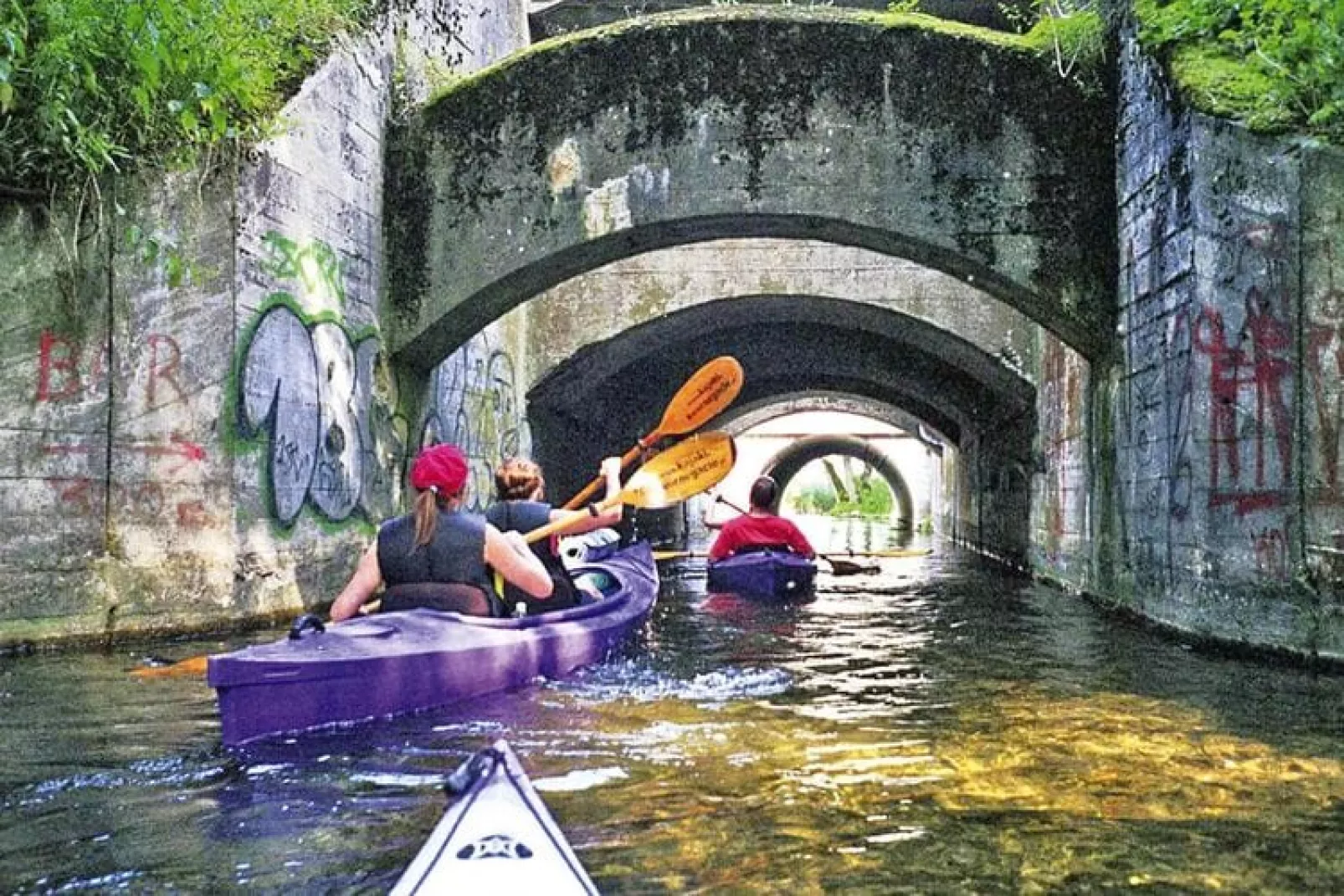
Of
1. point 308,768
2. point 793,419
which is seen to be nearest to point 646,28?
point 308,768

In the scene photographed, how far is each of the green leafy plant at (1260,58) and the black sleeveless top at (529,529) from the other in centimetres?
430

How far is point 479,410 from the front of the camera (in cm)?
1204

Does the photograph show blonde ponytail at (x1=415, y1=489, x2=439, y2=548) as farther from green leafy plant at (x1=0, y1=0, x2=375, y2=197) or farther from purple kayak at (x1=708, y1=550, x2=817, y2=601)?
purple kayak at (x1=708, y1=550, x2=817, y2=601)

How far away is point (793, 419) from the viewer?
2916 cm

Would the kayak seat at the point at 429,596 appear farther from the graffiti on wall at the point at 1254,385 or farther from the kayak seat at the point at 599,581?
the graffiti on wall at the point at 1254,385

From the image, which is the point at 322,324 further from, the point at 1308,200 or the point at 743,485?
the point at 743,485

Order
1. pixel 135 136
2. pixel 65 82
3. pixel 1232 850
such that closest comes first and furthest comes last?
1. pixel 1232 850
2. pixel 65 82
3. pixel 135 136

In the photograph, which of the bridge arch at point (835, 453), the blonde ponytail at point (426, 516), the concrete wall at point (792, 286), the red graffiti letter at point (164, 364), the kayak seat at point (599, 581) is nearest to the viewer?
the blonde ponytail at point (426, 516)

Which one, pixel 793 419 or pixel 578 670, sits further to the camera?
pixel 793 419

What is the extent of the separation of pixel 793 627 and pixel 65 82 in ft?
18.4

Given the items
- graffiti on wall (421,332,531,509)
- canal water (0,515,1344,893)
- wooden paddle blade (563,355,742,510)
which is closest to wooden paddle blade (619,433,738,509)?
wooden paddle blade (563,355,742,510)

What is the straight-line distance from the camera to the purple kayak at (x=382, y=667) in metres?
4.32

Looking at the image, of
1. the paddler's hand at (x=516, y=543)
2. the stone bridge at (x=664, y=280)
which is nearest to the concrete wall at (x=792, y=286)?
the stone bridge at (x=664, y=280)

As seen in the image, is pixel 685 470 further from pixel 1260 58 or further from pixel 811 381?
pixel 811 381
